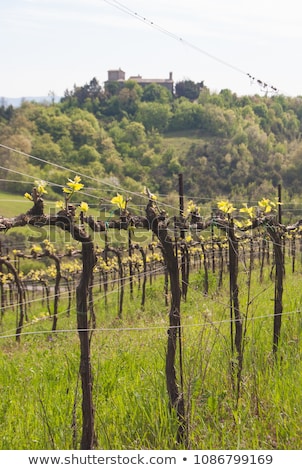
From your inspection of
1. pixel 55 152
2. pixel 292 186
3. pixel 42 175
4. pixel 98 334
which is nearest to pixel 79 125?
pixel 55 152

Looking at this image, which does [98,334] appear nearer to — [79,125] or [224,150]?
[224,150]

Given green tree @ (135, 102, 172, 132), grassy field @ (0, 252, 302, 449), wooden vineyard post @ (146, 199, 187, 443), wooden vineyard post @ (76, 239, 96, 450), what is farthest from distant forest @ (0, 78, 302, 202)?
wooden vineyard post @ (76, 239, 96, 450)

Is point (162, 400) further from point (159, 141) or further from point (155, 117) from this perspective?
point (155, 117)

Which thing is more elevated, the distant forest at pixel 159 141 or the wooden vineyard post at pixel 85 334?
the distant forest at pixel 159 141

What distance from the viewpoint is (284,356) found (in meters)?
4.46

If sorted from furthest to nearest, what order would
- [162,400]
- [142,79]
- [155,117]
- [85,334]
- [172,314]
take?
[142,79], [155,117], [162,400], [172,314], [85,334]

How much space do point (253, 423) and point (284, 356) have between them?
1120 mm


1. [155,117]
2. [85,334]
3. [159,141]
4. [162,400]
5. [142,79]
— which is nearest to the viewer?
[85,334]

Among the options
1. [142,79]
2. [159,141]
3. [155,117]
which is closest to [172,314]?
[159,141]

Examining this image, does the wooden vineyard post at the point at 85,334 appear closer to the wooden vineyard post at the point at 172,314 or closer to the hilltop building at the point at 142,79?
the wooden vineyard post at the point at 172,314

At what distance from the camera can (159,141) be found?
9125cm

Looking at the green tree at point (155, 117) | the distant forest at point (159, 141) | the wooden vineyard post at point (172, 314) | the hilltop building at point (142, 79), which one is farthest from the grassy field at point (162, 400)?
the hilltop building at point (142, 79)

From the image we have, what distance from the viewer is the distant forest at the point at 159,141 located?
65.9 meters

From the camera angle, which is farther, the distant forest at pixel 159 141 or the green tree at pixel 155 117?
the green tree at pixel 155 117
